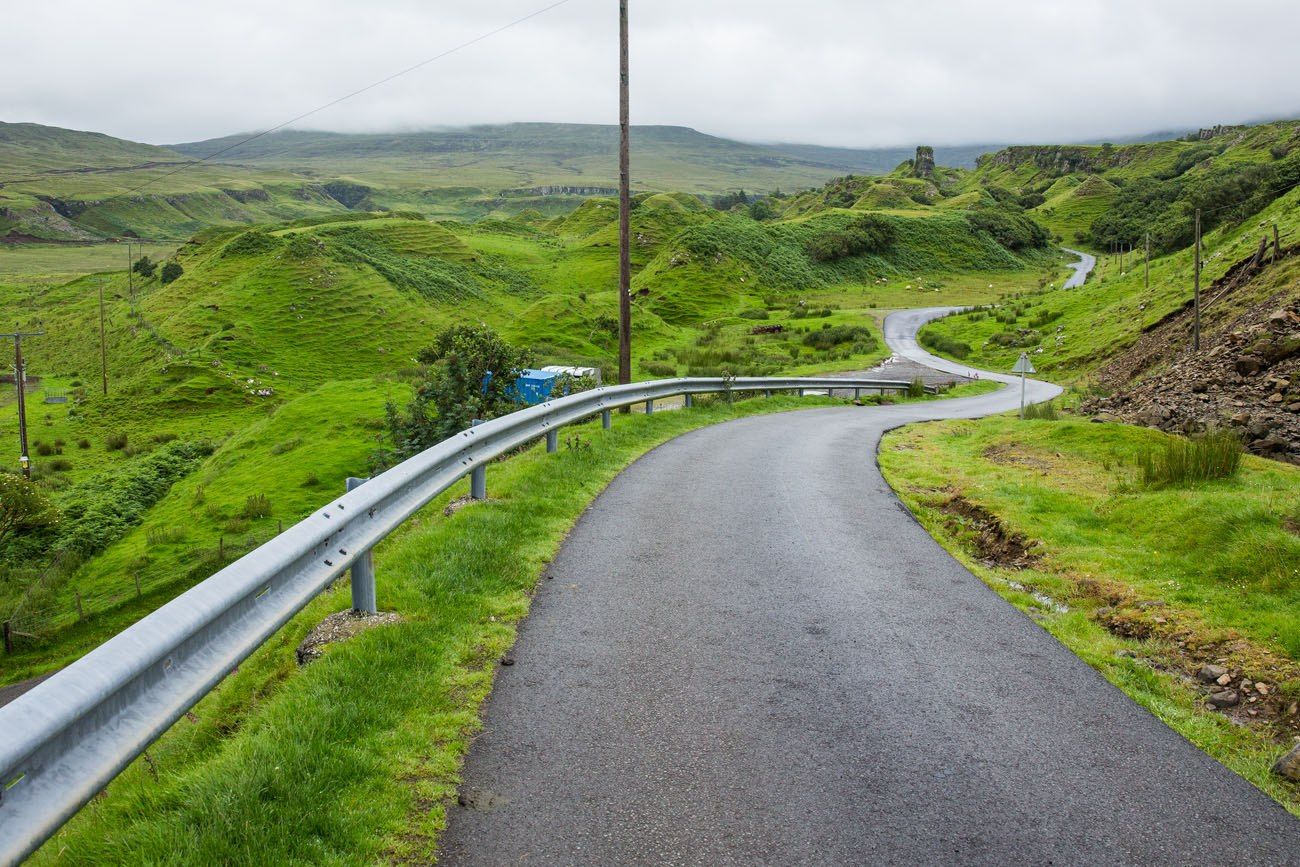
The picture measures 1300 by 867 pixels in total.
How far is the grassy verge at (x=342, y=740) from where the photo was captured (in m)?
3.30

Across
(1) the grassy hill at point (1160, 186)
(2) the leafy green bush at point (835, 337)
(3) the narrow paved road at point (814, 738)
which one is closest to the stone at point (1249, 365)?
(3) the narrow paved road at point (814, 738)

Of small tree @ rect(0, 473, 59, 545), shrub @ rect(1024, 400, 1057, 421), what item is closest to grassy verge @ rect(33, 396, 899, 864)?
shrub @ rect(1024, 400, 1057, 421)

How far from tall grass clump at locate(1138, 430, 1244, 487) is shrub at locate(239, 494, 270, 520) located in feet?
89.2

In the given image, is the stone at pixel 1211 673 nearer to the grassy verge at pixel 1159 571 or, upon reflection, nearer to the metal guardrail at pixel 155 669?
the grassy verge at pixel 1159 571

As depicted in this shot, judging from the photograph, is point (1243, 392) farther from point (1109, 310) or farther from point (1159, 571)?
point (1109, 310)

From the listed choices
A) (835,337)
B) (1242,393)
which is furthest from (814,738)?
(835,337)

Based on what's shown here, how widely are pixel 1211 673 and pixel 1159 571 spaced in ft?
7.17

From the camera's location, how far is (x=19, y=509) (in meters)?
32.6

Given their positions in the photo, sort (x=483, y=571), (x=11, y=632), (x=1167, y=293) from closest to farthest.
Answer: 1. (x=483, y=571)
2. (x=11, y=632)
3. (x=1167, y=293)

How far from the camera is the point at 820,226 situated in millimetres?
106688

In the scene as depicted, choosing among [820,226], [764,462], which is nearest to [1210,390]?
[764,462]

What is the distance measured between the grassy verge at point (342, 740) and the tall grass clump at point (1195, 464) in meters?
7.48

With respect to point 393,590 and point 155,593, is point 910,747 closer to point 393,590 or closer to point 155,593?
point 393,590

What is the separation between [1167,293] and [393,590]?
51296mm
